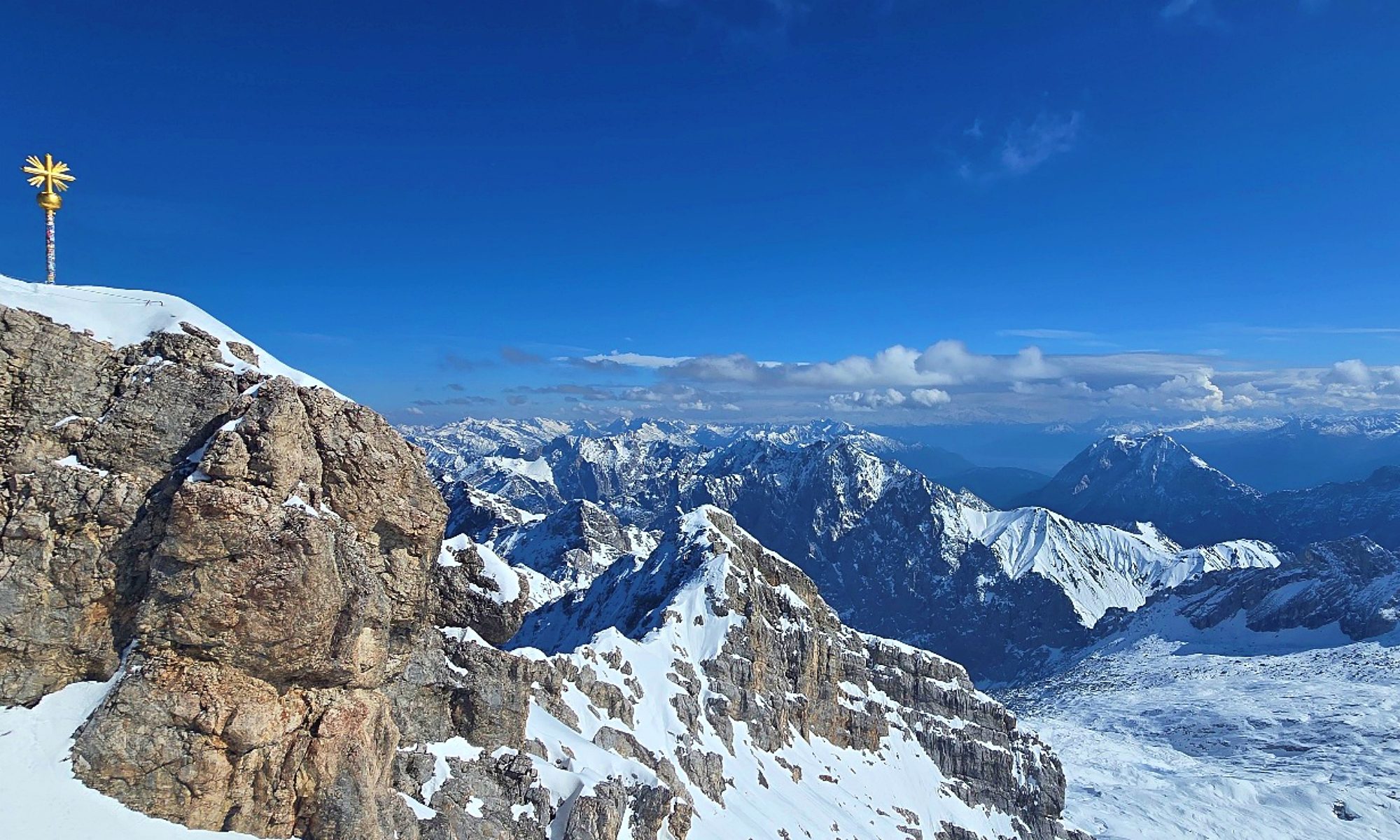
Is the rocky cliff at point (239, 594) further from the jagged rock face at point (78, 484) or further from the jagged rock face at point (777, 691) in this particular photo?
the jagged rock face at point (777, 691)

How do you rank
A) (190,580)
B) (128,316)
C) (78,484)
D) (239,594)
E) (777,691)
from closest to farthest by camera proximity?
1. (190,580)
2. (78,484)
3. (239,594)
4. (128,316)
5. (777,691)

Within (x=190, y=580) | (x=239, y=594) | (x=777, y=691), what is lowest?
(x=777, y=691)

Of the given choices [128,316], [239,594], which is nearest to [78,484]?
[239,594]

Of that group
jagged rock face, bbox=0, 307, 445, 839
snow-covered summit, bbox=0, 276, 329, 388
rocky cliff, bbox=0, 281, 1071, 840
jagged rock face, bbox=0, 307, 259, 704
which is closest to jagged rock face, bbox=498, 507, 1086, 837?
rocky cliff, bbox=0, 281, 1071, 840

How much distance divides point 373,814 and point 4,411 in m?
20.3

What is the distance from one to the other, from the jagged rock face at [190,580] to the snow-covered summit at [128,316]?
74 cm

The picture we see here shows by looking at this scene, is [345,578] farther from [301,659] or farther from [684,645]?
[684,645]

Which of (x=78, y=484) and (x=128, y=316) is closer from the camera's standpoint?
(x=78, y=484)

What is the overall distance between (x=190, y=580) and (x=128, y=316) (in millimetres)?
12580

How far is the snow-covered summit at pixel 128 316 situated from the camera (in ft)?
95.0

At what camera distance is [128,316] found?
3089 centimetres

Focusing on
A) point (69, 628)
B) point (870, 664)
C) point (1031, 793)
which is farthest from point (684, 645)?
point (69, 628)

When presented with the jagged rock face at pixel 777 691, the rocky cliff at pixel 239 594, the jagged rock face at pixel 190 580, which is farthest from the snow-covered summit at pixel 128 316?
the jagged rock face at pixel 777 691

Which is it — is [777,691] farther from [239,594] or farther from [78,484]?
[78,484]
